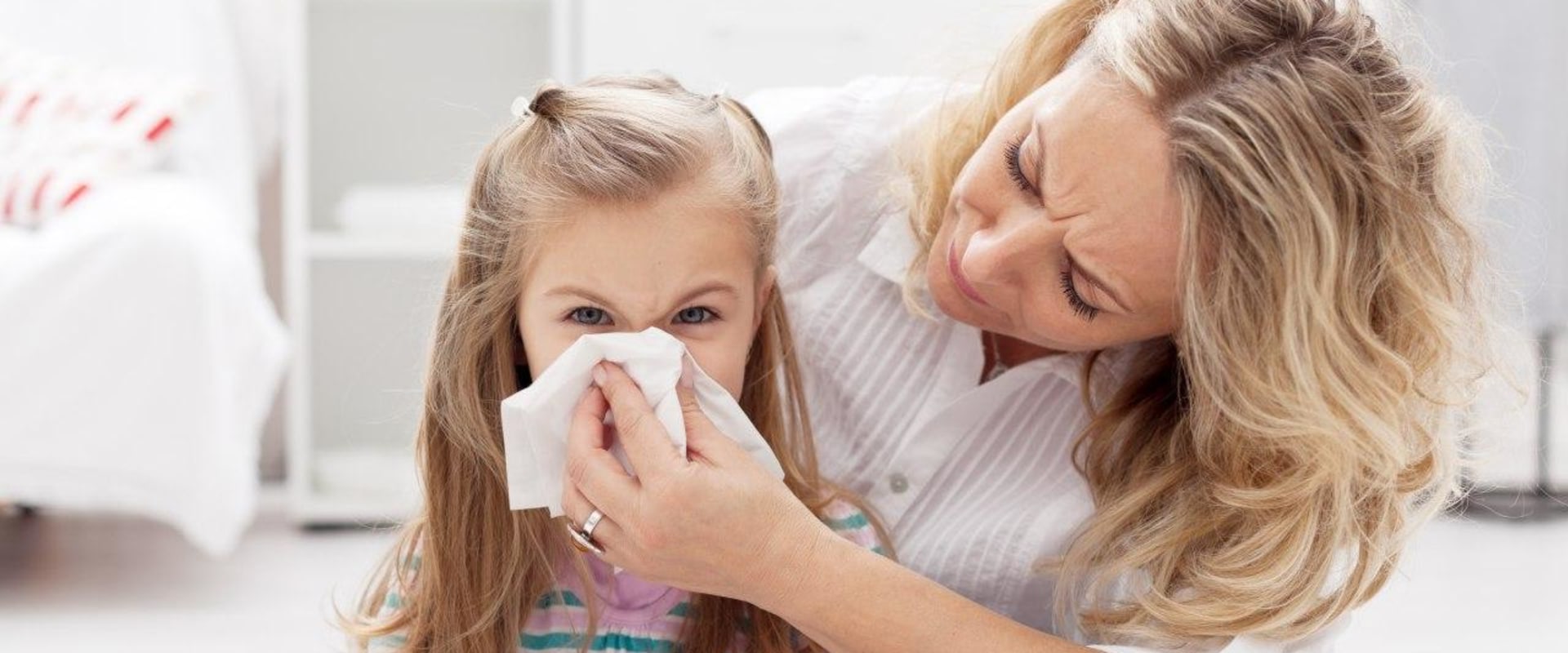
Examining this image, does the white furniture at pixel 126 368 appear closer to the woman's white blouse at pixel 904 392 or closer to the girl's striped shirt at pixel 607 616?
the girl's striped shirt at pixel 607 616

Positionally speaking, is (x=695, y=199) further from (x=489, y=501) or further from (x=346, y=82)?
(x=346, y=82)

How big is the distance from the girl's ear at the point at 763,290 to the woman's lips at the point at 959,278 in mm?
142

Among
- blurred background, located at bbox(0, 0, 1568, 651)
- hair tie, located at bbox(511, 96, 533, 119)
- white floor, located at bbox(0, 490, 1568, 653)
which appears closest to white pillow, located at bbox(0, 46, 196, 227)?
blurred background, located at bbox(0, 0, 1568, 651)

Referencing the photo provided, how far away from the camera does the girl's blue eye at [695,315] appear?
1183 mm

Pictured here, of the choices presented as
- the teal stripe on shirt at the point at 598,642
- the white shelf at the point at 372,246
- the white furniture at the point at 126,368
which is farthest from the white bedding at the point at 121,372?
the teal stripe on shirt at the point at 598,642

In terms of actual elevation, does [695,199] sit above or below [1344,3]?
below

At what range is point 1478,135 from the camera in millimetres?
1234

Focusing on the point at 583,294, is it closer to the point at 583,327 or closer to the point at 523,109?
the point at 583,327

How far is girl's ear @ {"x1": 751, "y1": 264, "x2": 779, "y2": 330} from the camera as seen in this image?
1267 mm

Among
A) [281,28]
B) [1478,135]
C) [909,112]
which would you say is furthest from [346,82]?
[1478,135]

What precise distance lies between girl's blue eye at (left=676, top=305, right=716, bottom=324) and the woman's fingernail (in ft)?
0.16

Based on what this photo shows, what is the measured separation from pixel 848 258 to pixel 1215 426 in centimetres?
39

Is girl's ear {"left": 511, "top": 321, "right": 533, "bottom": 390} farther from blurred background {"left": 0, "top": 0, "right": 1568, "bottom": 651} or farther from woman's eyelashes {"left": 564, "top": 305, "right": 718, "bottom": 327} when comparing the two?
blurred background {"left": 0, "top": 0, "right": 1568, "bottom": 651}

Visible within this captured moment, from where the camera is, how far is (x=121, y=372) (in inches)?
83.4
